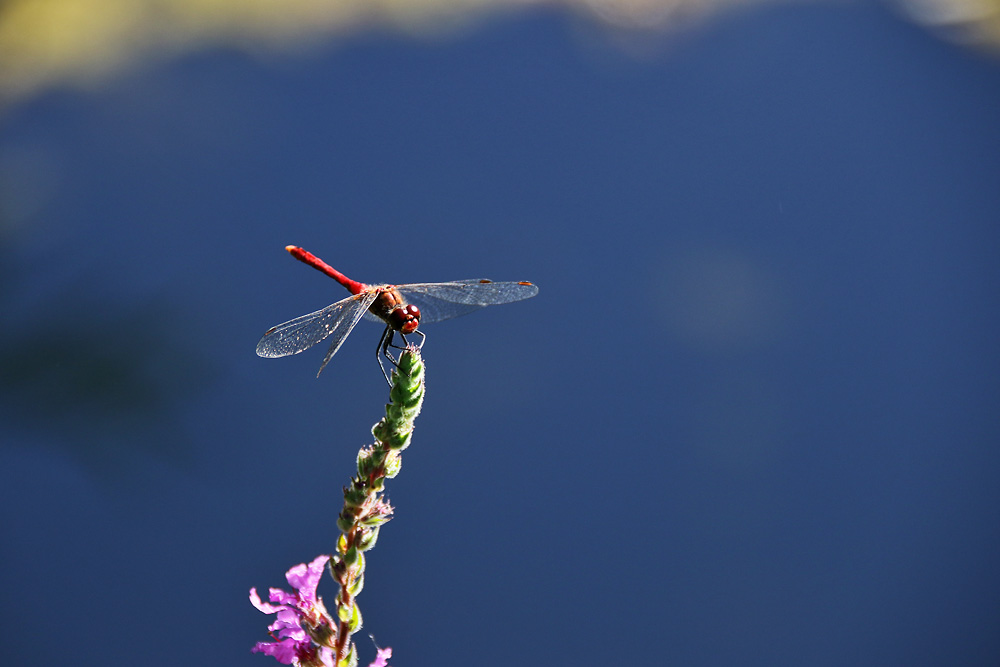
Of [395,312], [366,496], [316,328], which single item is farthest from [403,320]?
[366,496]

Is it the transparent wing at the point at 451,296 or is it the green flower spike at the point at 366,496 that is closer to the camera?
the green flower spike at the point at 366,496

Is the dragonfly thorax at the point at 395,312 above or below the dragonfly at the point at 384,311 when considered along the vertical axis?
above

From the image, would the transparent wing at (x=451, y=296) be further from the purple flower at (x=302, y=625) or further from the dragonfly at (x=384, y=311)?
the purple flower at (x=302, y=625)

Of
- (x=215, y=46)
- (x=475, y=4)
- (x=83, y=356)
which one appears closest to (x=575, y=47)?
(x=475, y=4)

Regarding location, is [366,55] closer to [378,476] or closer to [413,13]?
[413,13]

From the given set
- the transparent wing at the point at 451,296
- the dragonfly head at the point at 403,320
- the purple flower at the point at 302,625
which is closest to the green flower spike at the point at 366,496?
the purple flower at the point at 302,625

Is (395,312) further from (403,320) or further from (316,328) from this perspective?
(316,328)

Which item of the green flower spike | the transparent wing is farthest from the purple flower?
the transparent wing
